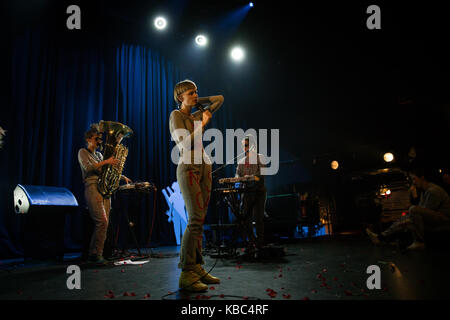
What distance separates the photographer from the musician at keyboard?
13.4 ft

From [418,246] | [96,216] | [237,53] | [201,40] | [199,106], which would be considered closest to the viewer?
[199,106]

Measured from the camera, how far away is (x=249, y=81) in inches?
378

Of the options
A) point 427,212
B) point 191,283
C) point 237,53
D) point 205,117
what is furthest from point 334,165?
point 191,283

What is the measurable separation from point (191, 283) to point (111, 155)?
8.70ft

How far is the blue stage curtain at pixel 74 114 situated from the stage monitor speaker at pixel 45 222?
80 cm

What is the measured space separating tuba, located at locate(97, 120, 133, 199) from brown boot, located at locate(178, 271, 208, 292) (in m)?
2.37

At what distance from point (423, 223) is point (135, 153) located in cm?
594

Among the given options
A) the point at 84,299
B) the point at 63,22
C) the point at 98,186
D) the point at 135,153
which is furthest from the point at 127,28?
the point at 84,299

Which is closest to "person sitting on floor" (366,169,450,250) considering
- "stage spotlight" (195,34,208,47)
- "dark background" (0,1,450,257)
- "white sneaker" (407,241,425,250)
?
"white sneaker" (407,241,425,250)

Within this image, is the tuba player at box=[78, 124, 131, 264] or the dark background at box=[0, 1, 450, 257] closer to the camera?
the tuba player at box=[78, 124, 131, 264]

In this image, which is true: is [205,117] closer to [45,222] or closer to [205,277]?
[205,277]

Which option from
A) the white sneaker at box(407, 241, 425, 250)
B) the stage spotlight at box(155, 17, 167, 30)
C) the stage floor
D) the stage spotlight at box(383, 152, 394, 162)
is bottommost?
the white sneaker at box(407, 241, 425, 250)

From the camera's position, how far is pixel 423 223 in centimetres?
409

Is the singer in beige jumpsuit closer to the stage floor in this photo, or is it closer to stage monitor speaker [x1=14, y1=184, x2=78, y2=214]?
the stage floor
